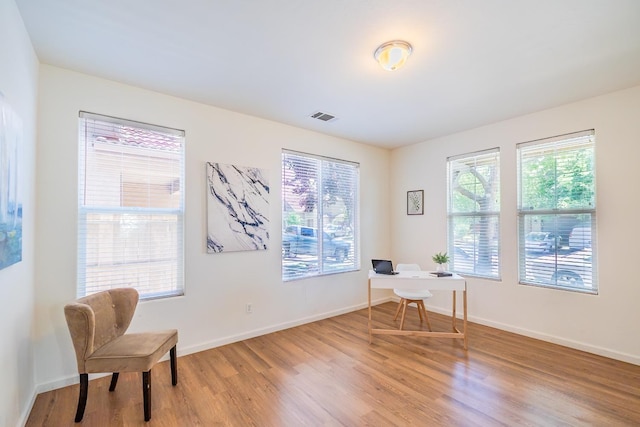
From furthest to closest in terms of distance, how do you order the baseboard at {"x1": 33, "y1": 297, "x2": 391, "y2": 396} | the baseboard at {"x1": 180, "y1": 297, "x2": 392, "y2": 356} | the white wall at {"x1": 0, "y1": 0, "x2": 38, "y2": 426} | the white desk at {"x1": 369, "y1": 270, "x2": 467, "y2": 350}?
the white desk at {"x1": 369, "y1": 270, "x2": 467, "y2": 350} < the baseboard at {"x1": 180, "y1": 297, "x2": 392, "y2": 356} < the baseboard at {"x1": 33, "y1": 297, "x2": 391, "y2": 396} < the white wall at {"x1": 0, "y1": 0, "x2": 38, "y2": 426}

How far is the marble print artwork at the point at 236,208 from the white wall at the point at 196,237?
0.09m

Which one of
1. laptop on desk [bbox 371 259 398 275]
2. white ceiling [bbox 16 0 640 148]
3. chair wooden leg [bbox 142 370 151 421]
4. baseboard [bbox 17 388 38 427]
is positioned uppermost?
white ceiling [bbox 16 0 640 148]

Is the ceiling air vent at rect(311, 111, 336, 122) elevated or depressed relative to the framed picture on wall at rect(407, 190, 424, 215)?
elevated

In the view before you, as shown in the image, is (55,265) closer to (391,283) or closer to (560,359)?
(391,283)

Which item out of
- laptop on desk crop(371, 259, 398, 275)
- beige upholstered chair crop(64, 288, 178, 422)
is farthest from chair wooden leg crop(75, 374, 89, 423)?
laptop on desk crop(371, 259, 398, 275)

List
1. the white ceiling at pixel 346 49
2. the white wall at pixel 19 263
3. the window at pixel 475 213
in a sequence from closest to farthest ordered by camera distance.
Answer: the white wall at pixel 19 263 < the white ceiling at pixel 346 49 < the window at pixel 475 213

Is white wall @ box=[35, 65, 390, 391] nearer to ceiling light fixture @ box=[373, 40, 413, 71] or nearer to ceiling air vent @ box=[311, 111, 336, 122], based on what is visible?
ceiling air vent @ box=[311, 111, 336, 122]

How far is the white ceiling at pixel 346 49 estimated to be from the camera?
5.62 feet

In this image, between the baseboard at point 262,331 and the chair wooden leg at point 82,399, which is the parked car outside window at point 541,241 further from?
the chair wooden leg at point 82,399

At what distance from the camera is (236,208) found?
3.21m

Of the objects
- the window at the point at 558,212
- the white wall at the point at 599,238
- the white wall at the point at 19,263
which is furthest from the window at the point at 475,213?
the white wall at the point at 19,263

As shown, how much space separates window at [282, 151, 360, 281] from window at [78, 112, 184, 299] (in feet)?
4.24

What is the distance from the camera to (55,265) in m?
→ 2.30

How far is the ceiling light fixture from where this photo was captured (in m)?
2.01
